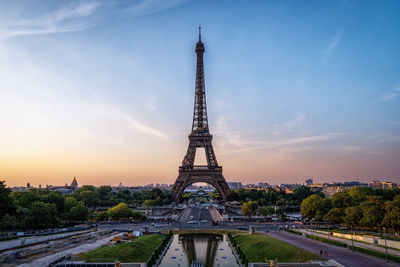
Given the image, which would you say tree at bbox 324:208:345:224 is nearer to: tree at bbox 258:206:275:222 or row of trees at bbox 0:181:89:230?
tree at bbox 258:206:275:222

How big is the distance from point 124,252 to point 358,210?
34324 millimetres

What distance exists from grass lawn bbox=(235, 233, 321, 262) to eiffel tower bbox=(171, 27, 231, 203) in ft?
139

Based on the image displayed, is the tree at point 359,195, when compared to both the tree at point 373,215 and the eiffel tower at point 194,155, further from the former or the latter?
the eiffel tower at point 194,155

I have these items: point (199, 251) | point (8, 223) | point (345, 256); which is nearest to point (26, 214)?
point (8, 223)

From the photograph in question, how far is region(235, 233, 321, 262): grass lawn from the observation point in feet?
91.7

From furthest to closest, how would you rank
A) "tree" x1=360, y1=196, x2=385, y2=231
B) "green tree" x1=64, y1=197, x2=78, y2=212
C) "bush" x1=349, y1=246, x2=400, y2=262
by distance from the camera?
"green tree" x1=64, y1=197, x2=78, y2=212 → "tree" x1=360, y1=196, x2=385, y2=231 → "bush" x1=349, y1=246, x2=400, y2=262

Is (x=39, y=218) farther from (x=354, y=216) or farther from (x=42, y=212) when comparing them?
(x=354, y=216)

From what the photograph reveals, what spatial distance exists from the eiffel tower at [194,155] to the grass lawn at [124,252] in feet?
144

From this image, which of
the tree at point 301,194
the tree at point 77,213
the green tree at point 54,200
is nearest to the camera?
the tree at point 77,213

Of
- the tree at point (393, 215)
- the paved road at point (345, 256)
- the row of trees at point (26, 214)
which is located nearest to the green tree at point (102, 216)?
the row of trees at point (26, 214)

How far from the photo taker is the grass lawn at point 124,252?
26888 mm

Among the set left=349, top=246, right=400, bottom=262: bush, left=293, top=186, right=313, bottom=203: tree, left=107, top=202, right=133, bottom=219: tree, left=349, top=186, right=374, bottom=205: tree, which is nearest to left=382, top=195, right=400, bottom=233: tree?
left=349, top=246, right=400, bottom=262: bush

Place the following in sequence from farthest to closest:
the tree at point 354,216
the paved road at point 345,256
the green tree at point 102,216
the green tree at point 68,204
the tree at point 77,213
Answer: the green tree at point 102,216, the green tree at point 68,204, the tree at point 77,213, the tree at point 354,216, the paved road at point 345,256

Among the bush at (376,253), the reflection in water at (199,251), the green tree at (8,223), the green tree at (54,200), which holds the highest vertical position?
the green tree at (54,200)
